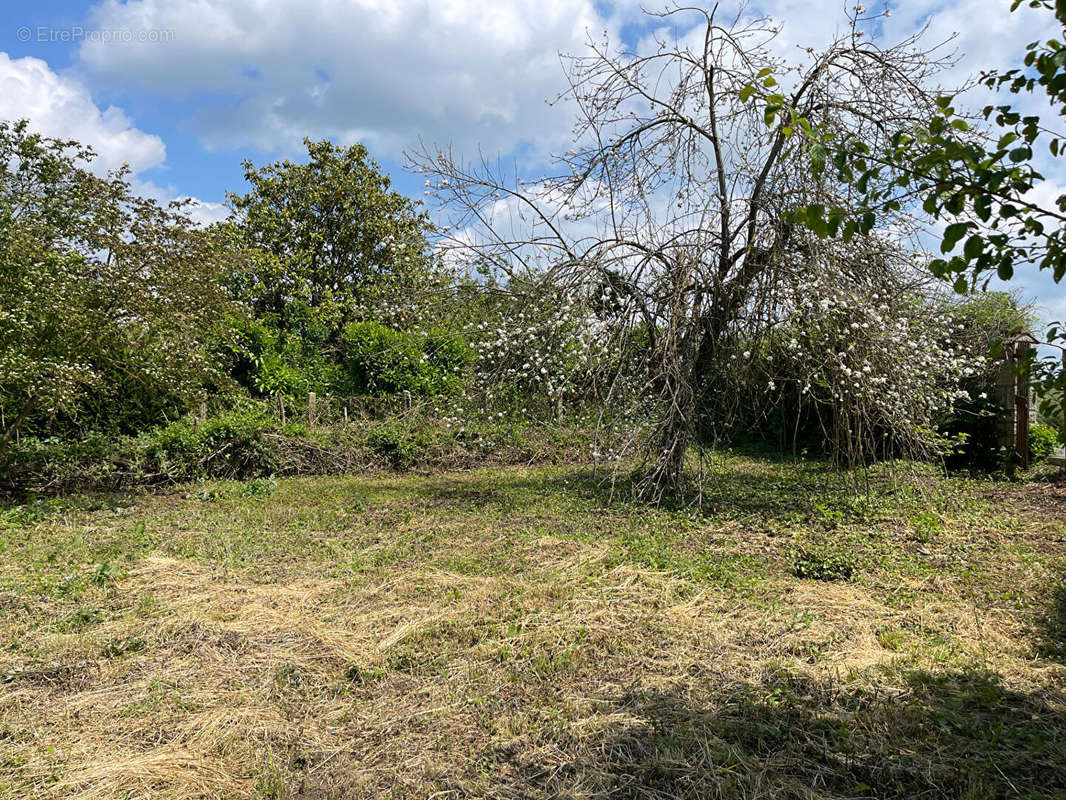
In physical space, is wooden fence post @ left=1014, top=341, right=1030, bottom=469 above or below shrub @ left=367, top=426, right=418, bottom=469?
above

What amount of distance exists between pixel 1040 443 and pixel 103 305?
12.2 meters

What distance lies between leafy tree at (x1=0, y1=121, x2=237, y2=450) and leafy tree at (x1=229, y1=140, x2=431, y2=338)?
989 cm

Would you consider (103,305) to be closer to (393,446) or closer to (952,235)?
(393,446)

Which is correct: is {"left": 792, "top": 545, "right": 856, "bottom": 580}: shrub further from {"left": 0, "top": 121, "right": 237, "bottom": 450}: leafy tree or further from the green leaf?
{"left": 0, "top": 121, "right": 237, "bottom": 450}: leafy tree

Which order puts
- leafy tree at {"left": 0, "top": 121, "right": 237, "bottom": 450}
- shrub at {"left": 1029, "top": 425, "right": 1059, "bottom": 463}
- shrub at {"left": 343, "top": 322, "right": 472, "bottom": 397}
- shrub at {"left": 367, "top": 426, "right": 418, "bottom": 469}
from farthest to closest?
shrub at {"left": 343, "top": 322, "right": 472, "bottom": 397} → shrub at {"left": 367, "top": 426, "right": 418, "bottom": 469} → shrub at {"left": 1029, "top": 425, "right": 1059, "bottom": 463} → leafy tree at {"left": 0, "top": 121, "right": 237, "bottom": 450}

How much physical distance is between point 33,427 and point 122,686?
7.76 metres

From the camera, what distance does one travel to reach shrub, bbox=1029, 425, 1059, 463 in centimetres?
960

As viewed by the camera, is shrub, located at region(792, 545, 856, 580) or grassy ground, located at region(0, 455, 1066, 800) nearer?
grassy ground, located at region(0, 455, 1066, 800)

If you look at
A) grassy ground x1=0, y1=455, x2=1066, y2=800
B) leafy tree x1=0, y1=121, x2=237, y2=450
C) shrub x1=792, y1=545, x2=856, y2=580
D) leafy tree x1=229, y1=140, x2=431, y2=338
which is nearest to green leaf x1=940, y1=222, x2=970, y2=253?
grassy ground x1=0, y1=455, x2=1066, y2=800

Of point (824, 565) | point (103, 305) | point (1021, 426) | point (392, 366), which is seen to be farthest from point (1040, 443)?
point (103, 305)

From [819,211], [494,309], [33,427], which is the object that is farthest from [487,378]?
[33,427]

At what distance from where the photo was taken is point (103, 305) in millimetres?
7383

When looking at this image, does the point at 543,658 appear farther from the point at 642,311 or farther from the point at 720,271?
the point at 720,271

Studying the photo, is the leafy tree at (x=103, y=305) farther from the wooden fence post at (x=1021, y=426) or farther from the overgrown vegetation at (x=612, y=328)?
the wooden fence post at (x=1021, y=426)
